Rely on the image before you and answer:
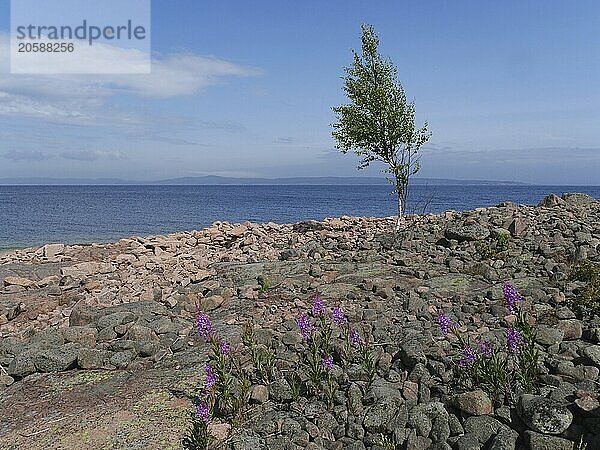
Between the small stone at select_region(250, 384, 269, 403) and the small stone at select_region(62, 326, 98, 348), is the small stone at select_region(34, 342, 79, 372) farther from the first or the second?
the small stone at select_region(250, 384, 269, 403)

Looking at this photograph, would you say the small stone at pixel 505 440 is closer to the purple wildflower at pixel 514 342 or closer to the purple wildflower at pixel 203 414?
the purple wildflower at pixel 514 342

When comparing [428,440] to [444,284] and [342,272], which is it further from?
[342,272]

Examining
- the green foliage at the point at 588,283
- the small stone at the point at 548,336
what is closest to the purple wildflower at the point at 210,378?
the small stone at the point at 548,336

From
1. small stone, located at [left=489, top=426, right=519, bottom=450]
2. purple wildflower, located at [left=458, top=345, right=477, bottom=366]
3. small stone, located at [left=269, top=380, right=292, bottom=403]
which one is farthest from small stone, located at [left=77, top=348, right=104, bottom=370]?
small stone, located at [left=489, top=426, right=519, bottom=450]

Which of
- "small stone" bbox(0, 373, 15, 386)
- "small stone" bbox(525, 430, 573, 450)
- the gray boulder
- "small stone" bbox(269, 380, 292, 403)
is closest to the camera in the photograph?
"small stone" bbox(525, 430, 573, 450)

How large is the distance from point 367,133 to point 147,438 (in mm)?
13550

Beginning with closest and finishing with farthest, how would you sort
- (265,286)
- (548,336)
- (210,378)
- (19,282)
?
(210,378), (548,336), (265,286), (19,282)

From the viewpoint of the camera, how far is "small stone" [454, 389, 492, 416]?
4418 millimetres

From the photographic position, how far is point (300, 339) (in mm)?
6609

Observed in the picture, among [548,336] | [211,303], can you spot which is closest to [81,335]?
[211,303]

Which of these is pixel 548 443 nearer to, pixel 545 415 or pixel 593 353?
pixel 545 415

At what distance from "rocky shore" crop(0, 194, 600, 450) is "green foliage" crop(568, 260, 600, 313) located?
12 centimetres

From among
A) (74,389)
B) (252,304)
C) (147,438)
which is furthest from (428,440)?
(252,304)

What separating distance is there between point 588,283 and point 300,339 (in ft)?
14.9
